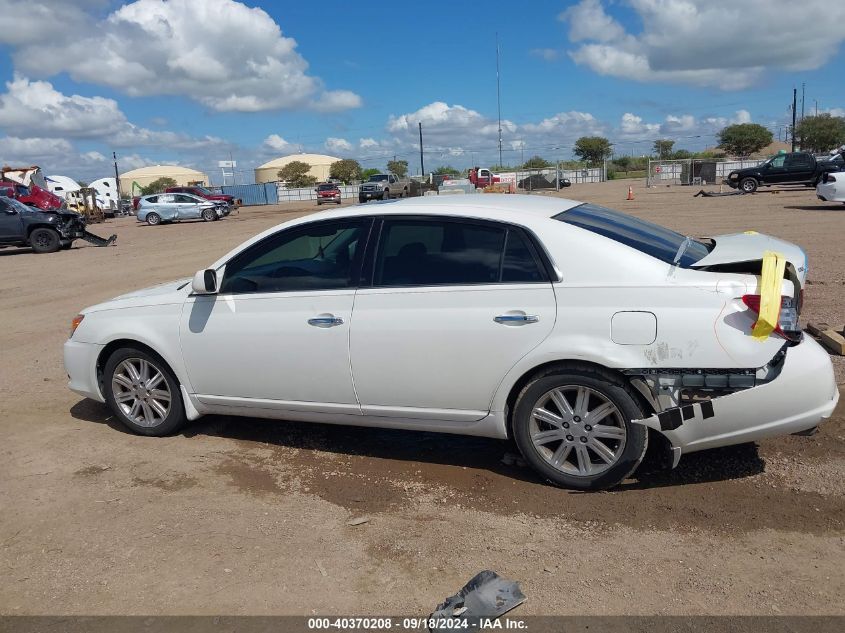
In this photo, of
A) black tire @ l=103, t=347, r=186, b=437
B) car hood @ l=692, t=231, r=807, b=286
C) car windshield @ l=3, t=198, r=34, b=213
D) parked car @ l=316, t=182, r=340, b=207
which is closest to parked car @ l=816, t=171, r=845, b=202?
car hood @ l=692, t=231, r=807, b=286

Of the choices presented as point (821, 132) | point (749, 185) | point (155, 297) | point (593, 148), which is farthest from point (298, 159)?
point (155, 297)

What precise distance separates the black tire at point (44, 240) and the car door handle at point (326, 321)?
20097 millimetres

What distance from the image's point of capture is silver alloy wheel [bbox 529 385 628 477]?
3.92 m

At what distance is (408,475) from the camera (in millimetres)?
4535

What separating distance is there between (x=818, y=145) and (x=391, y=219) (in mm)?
85269

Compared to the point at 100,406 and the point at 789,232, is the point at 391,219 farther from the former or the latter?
the point at 789,232

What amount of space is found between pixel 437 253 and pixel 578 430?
1.33 m

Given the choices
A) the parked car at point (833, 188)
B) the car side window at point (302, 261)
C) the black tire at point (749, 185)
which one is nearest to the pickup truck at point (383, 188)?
the black tire at point (749, 185)

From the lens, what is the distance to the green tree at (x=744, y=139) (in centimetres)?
8069

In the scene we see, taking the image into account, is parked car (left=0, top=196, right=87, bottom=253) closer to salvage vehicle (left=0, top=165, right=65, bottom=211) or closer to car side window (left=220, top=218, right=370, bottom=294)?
salvage vehicle (left=0, top=165, right=65, bottom=211)

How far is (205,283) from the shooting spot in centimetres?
471

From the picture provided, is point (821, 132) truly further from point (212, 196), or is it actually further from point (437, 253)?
point (437, 253)

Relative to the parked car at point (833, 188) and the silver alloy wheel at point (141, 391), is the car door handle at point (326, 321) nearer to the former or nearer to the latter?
the silver alloy wheel at point (141, 391)

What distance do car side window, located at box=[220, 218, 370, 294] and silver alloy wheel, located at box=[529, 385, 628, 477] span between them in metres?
1.42
